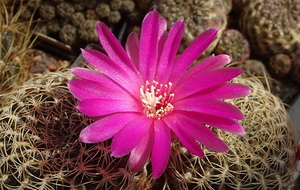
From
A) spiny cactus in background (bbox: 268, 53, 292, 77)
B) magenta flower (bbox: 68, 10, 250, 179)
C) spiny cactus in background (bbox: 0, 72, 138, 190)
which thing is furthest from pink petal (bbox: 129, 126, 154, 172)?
spiny cactus in background (bbox: 268, 53, 292, 77)

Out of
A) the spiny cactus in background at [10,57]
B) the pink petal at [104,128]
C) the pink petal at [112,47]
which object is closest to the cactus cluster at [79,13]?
the spiny cactus in background at [10,57]

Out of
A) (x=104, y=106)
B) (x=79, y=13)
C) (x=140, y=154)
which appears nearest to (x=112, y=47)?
(x=104, y=106)

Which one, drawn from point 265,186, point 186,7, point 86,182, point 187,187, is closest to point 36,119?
point 86,182

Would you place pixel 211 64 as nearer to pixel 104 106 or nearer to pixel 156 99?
pixel 156 99

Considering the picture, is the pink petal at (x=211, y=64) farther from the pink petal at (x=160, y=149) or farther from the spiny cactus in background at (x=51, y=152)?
the spiny cactus in background at (x=51, y=152)

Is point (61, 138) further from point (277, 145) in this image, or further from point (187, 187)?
point (277, 145)
